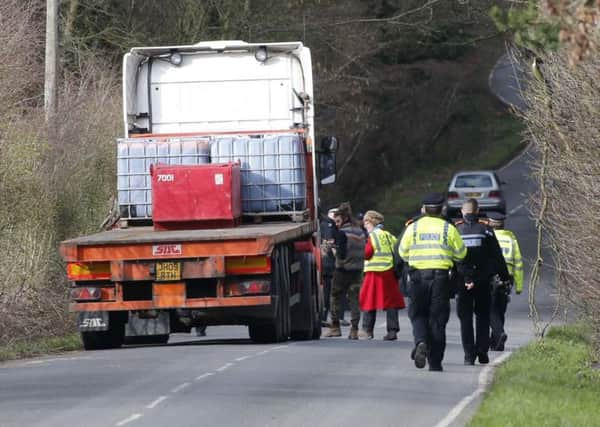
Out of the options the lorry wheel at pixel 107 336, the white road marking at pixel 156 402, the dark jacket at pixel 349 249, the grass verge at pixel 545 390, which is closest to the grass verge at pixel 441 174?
the dark jacket at pixel 349 249

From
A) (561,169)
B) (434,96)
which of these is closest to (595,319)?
(561,169)

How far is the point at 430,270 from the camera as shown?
14523mm

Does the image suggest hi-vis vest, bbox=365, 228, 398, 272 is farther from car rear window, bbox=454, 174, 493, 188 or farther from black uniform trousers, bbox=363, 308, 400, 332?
car rear window, bbox=454, 174, 493, 188

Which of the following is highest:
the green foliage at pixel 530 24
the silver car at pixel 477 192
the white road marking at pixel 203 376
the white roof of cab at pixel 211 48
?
the white roof of cab at pixel 211 48

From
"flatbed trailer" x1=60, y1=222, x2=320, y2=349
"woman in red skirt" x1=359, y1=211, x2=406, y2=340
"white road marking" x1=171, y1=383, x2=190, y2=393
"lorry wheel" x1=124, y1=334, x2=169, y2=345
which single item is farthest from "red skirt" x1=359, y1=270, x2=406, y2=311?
"white road marking" x1=171, y1=383, x2=190, y2=393

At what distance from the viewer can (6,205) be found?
19922 mm

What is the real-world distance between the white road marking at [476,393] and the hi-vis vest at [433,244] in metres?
1.13

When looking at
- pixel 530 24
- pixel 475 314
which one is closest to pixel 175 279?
pixel 475 314

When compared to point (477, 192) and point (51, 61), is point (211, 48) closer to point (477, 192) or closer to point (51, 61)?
point (51, 61)

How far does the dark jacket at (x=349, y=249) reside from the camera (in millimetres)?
20797

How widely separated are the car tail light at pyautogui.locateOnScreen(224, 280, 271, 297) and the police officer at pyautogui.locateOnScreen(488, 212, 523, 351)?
2720 millimetres

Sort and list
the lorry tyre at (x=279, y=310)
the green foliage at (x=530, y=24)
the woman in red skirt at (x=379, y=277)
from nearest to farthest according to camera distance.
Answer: the green foliage at (x=530, y=24) < the lorry tyre at (x=279, y=310) < the woman in red skirt at (x=379, y=277)

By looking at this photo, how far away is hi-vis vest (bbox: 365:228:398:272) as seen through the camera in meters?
19.7

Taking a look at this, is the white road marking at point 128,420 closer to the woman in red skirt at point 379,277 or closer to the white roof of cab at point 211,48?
the woman in red skirt at point 379,277
